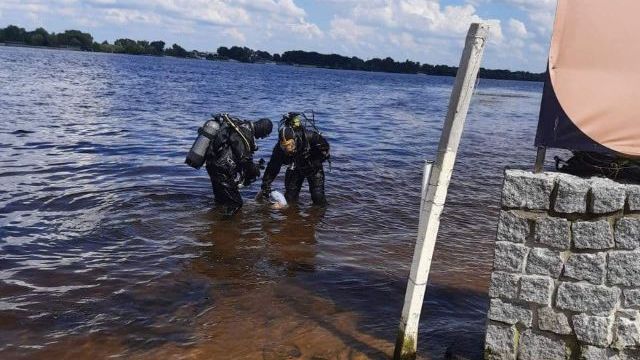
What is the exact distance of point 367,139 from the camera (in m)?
21.2

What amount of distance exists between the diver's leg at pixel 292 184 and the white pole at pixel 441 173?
5.93 m

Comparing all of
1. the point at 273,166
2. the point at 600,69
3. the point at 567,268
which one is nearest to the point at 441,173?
the point at 567,268

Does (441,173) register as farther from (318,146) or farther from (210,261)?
(318,146)

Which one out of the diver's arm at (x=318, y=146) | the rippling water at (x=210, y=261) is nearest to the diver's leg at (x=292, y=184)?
the rippling water at (x=210, y=261)

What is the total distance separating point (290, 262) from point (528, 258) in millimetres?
3856

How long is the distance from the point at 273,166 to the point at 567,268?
6.56 m

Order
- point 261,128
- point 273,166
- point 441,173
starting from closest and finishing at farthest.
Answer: point 441,173, point 261,128, point 273,166

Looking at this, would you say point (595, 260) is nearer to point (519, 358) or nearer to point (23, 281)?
point (519, 358)

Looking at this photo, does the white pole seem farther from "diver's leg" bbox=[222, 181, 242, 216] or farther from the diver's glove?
the diver's glove

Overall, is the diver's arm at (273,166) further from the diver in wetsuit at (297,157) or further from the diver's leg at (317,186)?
the diver's leg at (317,186)

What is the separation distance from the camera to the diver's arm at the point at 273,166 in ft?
32.7

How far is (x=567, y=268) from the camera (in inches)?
165

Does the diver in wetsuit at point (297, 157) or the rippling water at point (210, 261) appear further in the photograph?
the diver in wetsuit at point (297, 157)

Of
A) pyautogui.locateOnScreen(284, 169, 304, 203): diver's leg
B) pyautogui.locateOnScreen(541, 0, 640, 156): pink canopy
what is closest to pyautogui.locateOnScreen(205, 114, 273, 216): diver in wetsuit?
pyautogui.locateOnScreen(284, 169, 304, 203): diver's leg
